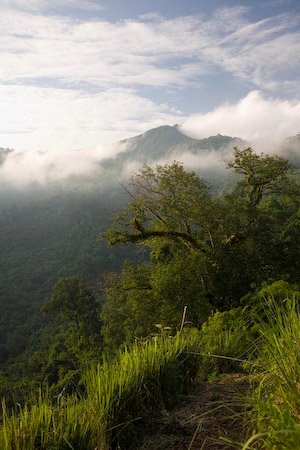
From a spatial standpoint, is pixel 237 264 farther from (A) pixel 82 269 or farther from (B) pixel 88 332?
(A) pixel 82 269

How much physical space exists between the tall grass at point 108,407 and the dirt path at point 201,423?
16 centimetres

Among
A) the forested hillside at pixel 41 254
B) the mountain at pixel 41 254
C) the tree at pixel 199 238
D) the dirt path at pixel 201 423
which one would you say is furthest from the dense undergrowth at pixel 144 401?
the forested hillside at pixel 41 254

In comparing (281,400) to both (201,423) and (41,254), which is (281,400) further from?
(41,254)

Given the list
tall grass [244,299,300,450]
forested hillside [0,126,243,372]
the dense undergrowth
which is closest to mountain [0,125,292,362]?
forested hillside [0,126,243,372]

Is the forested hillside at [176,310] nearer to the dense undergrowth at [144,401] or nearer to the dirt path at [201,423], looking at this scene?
the dense undergrowth at [144,401]

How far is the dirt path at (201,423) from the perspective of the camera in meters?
2.23

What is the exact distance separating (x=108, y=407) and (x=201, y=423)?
0.71 m

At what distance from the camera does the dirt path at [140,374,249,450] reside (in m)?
2.23

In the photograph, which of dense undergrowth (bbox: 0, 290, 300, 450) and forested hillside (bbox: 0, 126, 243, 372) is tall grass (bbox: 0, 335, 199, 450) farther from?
forested hillside (bbox: 0, 126, 243, 372)

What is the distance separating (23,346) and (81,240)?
75.6 m

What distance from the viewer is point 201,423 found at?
8.20 feet

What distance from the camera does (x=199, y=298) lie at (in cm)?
1105

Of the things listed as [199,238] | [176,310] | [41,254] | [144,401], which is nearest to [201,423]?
[144,401]

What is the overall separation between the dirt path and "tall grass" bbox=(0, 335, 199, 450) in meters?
0.16
